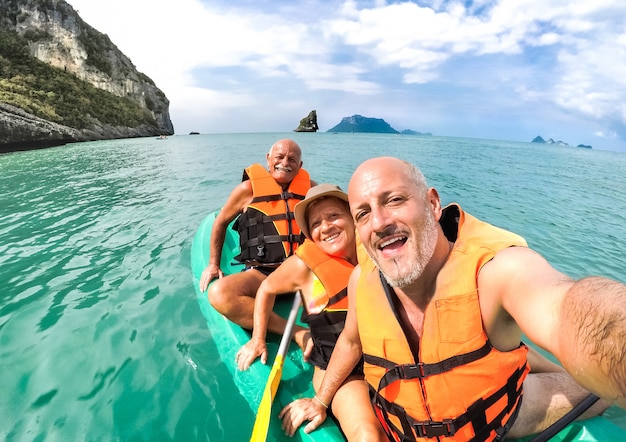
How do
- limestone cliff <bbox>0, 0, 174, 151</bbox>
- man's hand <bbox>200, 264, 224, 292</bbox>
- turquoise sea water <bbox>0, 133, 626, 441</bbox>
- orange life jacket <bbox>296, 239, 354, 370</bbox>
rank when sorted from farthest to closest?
limestone cliff <bbox>0, 0, 174, 151</bbox> → man's hand <bbox>200, 264, 224, 292</bbox> → turquoise sea water <bbox>0, 133, 626, 441</bbox> → orange life jacket <bbox>296, 239, 354, 370</bbox>

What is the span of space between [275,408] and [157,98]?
300 feet

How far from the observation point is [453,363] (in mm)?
1670

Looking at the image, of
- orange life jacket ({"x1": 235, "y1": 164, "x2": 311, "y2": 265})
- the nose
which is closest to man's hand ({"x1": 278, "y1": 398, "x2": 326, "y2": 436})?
the nose

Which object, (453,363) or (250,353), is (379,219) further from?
(250,353)

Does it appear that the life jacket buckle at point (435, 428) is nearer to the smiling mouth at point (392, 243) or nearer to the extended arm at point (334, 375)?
the extended arm at point (334, 375)

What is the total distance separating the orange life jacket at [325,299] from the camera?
2672 mm

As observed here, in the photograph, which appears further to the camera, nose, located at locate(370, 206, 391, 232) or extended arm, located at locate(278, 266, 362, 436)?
extended arm, located at locate(278, 266, 362, 436)

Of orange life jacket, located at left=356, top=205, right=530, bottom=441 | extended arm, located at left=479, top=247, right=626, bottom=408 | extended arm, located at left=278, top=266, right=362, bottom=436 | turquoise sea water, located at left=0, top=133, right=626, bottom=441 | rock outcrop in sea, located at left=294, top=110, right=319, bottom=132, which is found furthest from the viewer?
rock outcrop in sea, located at left=294, top=110, right=319, bottom=132

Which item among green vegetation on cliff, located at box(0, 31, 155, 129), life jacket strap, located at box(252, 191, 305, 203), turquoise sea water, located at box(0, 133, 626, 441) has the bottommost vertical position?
turquoise sea water, located at box(0, 133, 626, 441)

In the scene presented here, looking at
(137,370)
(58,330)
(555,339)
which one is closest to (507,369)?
(555,339)

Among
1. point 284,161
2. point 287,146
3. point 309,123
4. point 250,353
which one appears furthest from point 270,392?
point 309,123

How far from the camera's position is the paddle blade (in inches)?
91.4

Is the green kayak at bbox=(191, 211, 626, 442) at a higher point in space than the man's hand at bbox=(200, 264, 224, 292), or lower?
lower

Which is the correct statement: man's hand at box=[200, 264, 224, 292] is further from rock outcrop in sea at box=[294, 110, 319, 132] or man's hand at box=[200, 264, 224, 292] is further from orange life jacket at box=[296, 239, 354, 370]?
→ rock outcrop in sea at box=[294, 110, 319, 132]
